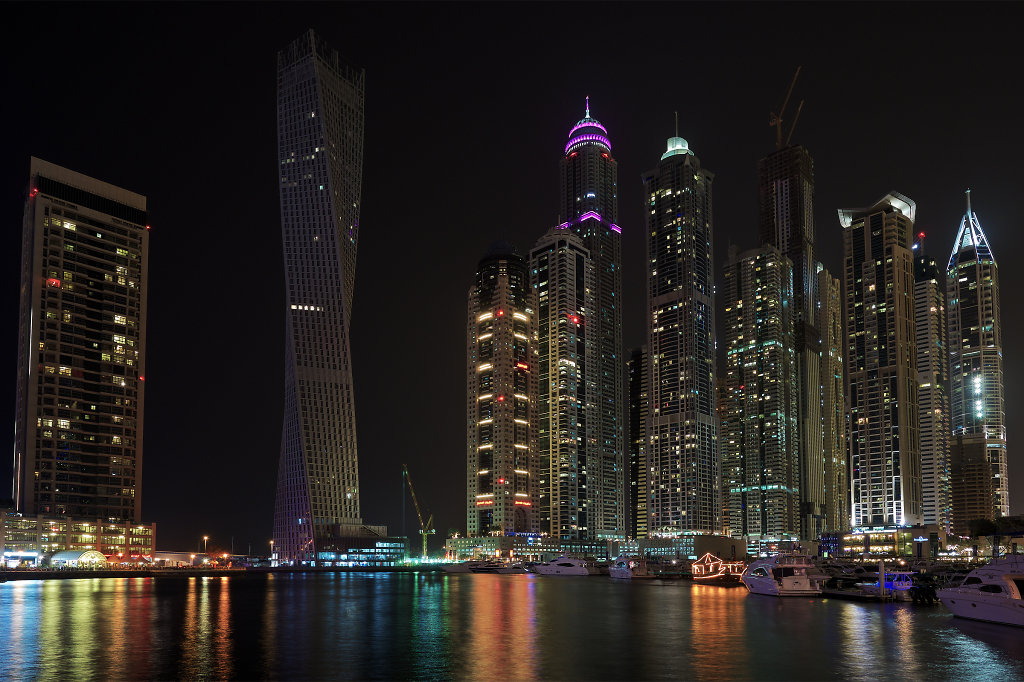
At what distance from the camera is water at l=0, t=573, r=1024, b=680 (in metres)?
58.5

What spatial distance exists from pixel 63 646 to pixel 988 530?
111 meters

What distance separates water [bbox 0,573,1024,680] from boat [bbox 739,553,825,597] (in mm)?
9139

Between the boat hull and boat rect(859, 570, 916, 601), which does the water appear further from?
boat rect(859, 570, 916, 601)

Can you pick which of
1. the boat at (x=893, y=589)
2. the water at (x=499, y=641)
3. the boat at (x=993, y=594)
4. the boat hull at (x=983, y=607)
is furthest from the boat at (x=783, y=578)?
the boat at (x=993, y=594)

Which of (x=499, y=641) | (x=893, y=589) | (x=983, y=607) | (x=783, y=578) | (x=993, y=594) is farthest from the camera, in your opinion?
(x=783, y=578)

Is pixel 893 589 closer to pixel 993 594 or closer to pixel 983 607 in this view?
pixel 983 607

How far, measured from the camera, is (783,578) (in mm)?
131375

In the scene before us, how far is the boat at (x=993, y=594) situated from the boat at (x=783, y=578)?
41122 mm

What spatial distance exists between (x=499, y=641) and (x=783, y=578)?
7110 centimetres

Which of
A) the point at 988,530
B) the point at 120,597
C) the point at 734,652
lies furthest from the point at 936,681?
the point at 120,597

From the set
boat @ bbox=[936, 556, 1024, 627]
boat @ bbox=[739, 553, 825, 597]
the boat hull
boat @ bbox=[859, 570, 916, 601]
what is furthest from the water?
boat @ bbox=[739, 553, 825, 597]

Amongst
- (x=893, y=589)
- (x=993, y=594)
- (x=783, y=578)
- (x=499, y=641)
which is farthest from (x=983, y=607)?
(x=783, y=578)

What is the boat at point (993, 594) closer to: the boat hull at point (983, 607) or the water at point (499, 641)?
the boat hull at point (983, 607)

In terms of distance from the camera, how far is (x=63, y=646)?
229 feet
